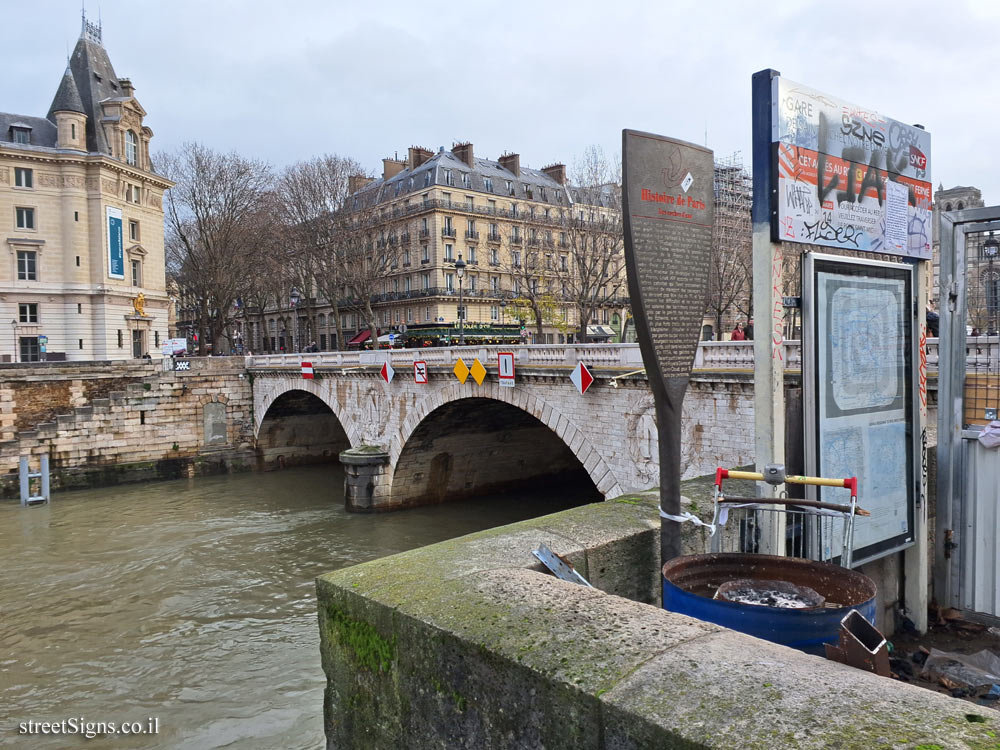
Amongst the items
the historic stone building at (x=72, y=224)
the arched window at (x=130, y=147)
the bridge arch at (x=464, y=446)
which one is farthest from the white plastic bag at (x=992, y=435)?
the arched window at (x=130, y=147)

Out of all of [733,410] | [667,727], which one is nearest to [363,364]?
[733,410]

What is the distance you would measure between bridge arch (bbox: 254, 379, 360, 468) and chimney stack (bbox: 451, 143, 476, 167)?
24.0 m

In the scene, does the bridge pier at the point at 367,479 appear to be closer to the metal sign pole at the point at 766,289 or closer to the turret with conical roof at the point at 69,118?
the metal sign pole at the point at 766,289

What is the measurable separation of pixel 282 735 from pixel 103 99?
38.9 meters

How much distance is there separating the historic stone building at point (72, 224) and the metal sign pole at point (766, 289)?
1538 inches

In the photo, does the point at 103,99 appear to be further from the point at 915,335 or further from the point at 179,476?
the point at 915,335

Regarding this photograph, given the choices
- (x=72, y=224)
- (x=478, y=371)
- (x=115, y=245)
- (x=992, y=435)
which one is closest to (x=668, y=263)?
(x=992, y=435)

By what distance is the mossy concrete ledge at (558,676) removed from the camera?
1623 millimetres

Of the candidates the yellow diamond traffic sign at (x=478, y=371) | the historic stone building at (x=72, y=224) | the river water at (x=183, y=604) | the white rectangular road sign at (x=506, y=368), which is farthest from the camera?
the historic stone building at (x=72, y=224)

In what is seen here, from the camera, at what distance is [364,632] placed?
2531mm

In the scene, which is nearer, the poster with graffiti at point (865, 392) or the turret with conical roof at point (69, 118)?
the poster with graffiti at point (865, 392)

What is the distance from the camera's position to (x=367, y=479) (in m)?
21.3

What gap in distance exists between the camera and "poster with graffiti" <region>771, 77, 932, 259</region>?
12.1ft

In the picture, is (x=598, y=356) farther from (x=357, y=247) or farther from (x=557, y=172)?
(x=557, y=172)
